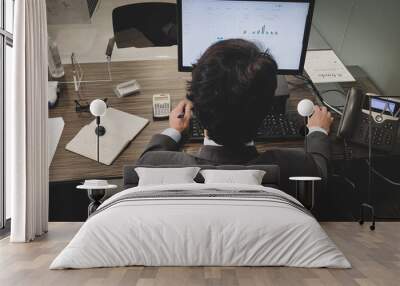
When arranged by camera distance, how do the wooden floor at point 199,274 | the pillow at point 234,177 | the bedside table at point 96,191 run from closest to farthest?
1. the wooden floor at point 199,274
2. the pillow at point 234,177
3. the bedside table at point 96,191

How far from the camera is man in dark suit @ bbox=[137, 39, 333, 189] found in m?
5.35

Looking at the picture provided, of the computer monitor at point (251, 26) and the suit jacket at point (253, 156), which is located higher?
the computer monitor at point (251, 26)

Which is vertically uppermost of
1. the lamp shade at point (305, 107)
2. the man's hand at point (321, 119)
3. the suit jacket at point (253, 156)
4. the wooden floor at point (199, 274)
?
the lamp shade at point (305, 107)

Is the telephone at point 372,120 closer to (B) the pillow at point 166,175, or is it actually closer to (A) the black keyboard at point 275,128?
(A) the black keyboard at point 275,128

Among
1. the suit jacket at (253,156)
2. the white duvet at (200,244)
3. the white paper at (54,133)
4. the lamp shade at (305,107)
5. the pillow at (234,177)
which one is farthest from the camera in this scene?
the white paper at (54,133)

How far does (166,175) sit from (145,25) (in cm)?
163

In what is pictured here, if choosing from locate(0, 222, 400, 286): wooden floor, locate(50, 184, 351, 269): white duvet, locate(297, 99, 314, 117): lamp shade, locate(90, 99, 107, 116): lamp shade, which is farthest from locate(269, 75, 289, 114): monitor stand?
locate(50, 184, 351, 269): white duvet

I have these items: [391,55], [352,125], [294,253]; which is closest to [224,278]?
[294,253]

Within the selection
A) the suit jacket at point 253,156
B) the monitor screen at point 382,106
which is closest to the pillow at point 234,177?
the suit jacket at point 253,156

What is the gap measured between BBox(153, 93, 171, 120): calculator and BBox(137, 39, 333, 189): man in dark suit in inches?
2.9

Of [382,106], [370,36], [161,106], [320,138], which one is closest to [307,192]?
[320,138]

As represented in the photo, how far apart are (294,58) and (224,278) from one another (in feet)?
9.75

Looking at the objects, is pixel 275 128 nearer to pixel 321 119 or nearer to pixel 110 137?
pixel 321 119

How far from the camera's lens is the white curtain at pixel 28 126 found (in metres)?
4.38
